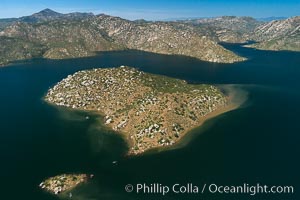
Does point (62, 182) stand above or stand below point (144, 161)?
below

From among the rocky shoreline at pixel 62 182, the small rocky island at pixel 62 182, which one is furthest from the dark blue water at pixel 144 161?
the small rocky island at pixel 62 182

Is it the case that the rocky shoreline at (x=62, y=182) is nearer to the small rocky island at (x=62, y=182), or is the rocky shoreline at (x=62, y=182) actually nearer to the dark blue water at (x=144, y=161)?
the small rocky island at (x=62, y=182)

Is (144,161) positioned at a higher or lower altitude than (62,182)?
higher

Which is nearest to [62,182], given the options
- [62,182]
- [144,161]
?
[62,182]

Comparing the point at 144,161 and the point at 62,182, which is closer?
the point at 62,182

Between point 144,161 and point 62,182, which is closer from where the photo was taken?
point 62,182

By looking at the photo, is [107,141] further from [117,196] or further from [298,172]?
[298,172]

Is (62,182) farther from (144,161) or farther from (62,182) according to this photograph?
(144,161)

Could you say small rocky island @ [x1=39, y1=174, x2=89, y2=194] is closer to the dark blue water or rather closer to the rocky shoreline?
the rocky shoreline

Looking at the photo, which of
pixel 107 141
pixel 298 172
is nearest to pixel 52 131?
pixel 107 141
